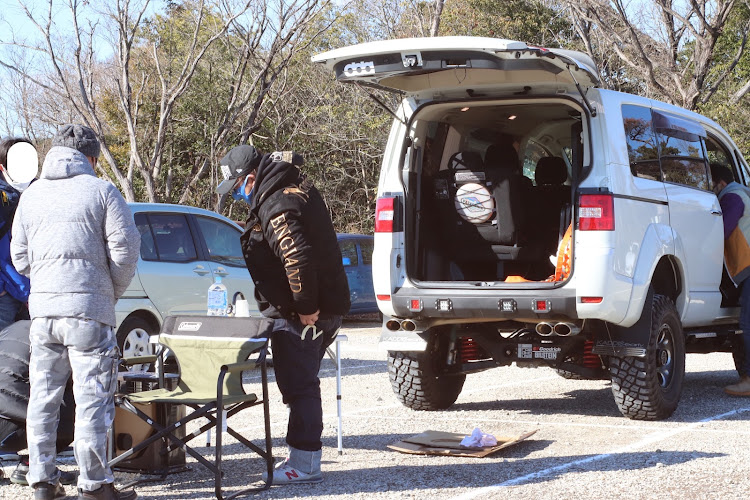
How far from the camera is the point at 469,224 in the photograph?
296 inches

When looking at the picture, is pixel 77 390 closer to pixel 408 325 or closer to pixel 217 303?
pixel 217 303

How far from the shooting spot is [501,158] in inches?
297

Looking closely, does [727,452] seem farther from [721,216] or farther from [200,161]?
[200,161]

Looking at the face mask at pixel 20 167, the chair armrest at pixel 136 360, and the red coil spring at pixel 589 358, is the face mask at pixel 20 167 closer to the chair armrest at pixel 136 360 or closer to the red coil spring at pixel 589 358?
the chair armrest at pixel 136 360

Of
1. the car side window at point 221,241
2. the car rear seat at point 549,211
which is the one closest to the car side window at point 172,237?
the car side window at point 221,241

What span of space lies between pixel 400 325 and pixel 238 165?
2250 mm

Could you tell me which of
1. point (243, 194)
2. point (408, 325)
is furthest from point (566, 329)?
point (243, 194)

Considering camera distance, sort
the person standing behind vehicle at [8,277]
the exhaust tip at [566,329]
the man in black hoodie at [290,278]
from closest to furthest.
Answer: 1. the man in black hoodie at [290,278]
2. the person standing behind vehicle at [8,277]
3. the exhaust tip at [566,329]

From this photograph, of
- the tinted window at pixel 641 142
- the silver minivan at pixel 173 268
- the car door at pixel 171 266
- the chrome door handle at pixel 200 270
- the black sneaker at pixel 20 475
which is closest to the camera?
the black sneaker at pixel 20 475

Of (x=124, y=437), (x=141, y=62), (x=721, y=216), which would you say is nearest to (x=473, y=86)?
(x=721, y=216)

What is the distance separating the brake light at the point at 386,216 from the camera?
721 centimetres

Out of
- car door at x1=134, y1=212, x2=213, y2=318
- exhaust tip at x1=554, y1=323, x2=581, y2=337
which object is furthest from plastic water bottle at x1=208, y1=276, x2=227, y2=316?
car door at x1=134, y1=212, x2=213, y2=318

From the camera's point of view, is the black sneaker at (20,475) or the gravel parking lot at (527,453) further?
the black sneaker at (20,475)

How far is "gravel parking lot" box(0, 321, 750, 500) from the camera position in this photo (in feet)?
16.7
